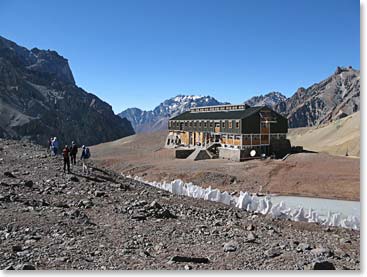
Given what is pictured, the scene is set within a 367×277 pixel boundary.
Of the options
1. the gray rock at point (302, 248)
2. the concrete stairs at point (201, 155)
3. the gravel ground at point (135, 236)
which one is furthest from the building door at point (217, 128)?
the gray rock at point (302, 248)

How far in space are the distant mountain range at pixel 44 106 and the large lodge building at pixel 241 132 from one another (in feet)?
209

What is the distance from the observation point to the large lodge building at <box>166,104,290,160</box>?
3597cm

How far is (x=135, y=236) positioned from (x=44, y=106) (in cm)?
12285

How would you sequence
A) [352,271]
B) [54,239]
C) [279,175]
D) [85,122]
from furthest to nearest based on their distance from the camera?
[85,122] < [279,175] < [54,239] < [352,271]

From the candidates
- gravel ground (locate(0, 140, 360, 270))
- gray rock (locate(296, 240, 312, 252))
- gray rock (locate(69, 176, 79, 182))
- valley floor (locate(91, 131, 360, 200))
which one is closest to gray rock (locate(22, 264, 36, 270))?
gravel ground (locate(0, 140, 360, 270))

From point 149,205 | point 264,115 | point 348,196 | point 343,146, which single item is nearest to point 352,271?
→ point 149,205

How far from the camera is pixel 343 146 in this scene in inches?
1907

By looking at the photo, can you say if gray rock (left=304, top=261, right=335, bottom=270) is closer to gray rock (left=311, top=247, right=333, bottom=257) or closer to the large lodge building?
gray rock (left=311, top=247, right=333, bottom=257)

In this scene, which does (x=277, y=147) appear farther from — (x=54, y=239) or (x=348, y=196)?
(x=54, y=239)

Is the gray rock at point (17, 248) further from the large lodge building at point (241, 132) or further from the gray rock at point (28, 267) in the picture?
the large lodge building at point (241, 132)

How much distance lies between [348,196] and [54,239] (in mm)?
19702

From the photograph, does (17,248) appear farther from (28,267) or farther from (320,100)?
(320,100)

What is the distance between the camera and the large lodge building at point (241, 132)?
118ft

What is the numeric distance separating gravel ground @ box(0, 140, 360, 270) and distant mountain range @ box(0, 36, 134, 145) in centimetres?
8967
